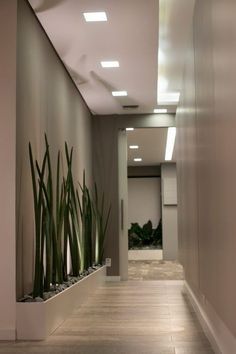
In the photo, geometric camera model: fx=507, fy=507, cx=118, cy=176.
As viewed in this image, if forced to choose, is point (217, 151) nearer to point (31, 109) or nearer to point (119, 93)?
point (31, 109)

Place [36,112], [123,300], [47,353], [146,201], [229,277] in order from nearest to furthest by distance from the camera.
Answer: [229,277] < [47,353] < [36,112] < [123,300] < [146,201]

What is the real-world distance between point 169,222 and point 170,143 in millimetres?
3497

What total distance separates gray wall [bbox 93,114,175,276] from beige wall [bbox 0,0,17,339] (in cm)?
418

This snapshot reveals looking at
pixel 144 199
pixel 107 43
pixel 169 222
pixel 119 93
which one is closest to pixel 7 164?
pixel 107 43

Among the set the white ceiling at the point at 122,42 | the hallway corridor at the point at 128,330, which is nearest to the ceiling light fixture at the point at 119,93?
the white ceiling at the point at 122,42

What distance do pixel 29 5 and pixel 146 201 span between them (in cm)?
1091

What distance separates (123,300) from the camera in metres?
5.32

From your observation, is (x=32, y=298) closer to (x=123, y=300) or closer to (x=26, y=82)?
(x=26, y=82)

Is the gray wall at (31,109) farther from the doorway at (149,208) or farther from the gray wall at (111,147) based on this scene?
the doorway at (149,208)

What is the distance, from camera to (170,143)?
32.6 ft

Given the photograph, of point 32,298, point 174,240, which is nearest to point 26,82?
point 32,298

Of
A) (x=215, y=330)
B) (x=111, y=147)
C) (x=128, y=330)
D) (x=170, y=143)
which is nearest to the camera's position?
(x=215, y=330)

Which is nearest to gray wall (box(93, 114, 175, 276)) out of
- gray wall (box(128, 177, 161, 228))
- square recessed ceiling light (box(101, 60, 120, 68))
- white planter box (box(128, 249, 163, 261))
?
square recessed ceiling light (box(101, 60, 120, 68))

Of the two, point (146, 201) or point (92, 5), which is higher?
point (92, 5)
